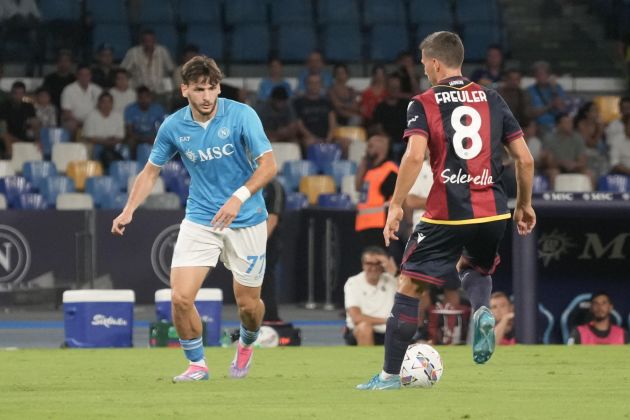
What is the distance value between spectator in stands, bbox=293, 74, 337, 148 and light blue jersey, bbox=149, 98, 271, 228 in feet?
36.3

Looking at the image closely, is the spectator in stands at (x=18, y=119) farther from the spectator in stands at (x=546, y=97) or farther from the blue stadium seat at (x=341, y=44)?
the spectator in stands at (x=546, y=97)

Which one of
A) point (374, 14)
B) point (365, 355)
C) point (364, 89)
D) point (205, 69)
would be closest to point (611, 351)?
point (365, 355)

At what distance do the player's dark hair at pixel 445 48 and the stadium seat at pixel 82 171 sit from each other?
1167 cm

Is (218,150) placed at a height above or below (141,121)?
below

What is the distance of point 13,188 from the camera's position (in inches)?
726

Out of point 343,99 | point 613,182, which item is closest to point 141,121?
point 343,99

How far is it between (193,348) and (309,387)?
75cm

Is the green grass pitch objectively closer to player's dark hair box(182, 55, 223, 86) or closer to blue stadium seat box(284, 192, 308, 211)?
player's dark hair box(182, 55, 223, 86)

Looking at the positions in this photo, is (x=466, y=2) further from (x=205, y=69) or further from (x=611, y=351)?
(x=205, y=69)

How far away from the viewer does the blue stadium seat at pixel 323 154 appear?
1970 centimetres

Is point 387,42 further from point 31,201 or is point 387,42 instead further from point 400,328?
point 400,328

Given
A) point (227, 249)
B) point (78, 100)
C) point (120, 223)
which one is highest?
point (78, 100)

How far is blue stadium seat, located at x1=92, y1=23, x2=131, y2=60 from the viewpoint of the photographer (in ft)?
72.3

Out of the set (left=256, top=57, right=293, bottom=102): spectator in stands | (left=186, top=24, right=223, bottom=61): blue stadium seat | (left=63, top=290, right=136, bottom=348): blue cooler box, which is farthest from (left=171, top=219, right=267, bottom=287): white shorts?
(left=186, top=24, right=223, bottom=61): blue stadium seat
